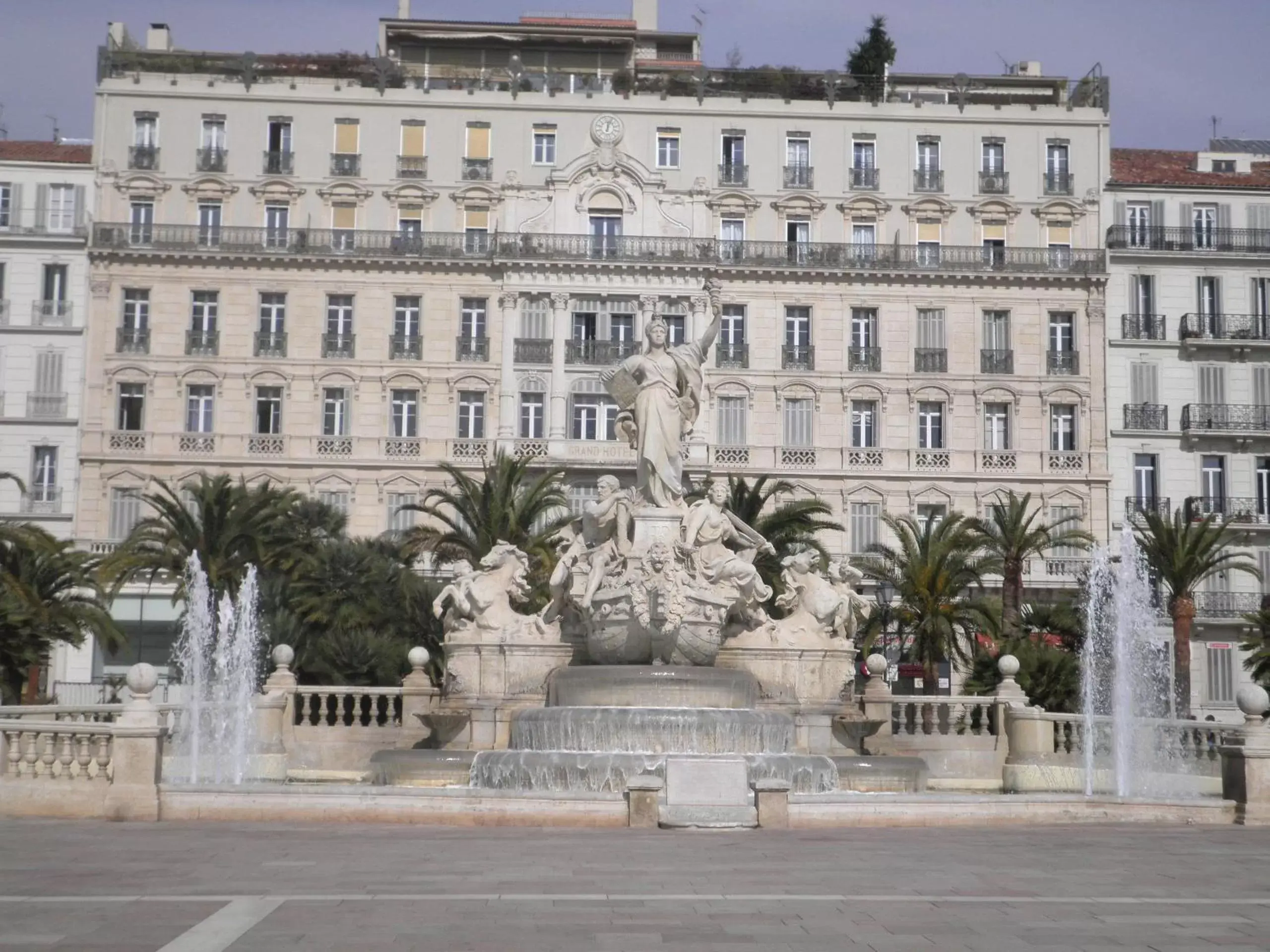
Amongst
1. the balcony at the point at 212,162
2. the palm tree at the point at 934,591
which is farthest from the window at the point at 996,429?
the balcony at the point at 212,162

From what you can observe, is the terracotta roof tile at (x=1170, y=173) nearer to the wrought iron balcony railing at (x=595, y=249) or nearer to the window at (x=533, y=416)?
the wrought iron balcony railing at (x=595, y=249)

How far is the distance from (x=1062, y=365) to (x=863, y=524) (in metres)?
9.27

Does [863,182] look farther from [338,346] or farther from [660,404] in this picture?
[660,404]

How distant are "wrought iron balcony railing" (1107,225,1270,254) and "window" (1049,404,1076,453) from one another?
6185 millimetres

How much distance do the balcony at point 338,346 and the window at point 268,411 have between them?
2131 mm

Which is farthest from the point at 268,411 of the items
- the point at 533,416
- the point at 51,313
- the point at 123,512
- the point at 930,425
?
the point at 930,425

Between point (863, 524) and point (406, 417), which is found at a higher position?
point (406, 417)

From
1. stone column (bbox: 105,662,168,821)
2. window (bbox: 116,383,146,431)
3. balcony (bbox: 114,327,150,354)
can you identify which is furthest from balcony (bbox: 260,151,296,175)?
stone column (bbox: 105,662,168,821)

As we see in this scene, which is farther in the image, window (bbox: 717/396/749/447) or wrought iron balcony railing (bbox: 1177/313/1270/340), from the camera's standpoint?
wrought iron balcony railing (bbox: 1177/313/1270/340)

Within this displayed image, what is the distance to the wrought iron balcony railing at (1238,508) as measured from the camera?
62219mm

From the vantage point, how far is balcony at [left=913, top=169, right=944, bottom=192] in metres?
65.0

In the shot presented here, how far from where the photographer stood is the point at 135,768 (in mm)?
19922

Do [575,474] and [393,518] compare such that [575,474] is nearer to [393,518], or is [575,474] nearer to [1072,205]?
[393,518]

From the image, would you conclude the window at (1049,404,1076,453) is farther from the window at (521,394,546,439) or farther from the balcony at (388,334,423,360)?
the balcony at (388,334,423,360)
